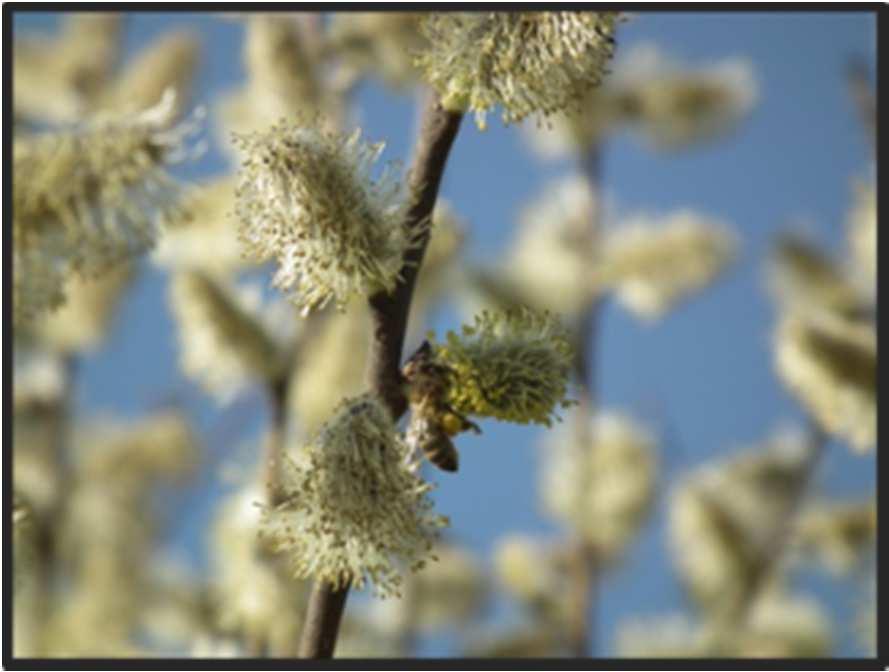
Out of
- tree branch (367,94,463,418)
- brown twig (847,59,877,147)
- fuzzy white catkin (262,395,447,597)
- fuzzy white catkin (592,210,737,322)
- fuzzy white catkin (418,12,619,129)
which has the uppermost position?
fuzzy white catkin (592,210,737,322)

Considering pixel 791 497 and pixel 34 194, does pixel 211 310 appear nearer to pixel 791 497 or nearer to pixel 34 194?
pixel 34 194

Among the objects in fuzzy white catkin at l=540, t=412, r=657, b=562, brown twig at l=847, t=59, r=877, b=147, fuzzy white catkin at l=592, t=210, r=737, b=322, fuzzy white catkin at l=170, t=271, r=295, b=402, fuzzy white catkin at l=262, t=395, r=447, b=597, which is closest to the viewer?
fuzzy white catkin at l=262, t=395, r=447, b=597

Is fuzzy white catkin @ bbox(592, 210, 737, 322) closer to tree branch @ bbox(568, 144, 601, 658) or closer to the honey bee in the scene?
tree branch @ bbox(568, 144, 601, 658)

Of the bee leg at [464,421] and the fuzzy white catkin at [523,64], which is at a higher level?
the fuzzy white catkin at [523,64]

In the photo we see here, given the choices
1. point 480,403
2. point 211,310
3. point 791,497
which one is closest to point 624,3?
point 480,403

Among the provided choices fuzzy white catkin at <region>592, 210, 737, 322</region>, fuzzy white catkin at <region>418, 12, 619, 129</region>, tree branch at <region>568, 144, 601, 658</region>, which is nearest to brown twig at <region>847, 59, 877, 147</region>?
tree branch at <region>568, 144, 601, 658</region>

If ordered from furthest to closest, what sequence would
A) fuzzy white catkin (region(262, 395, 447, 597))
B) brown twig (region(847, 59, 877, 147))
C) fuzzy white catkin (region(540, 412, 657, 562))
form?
fuzzy white catkin (region(540, 412, 657, 562))
brown twig (region(847, 59, 877, 147))
fuzzy white catkin (region(262, 395, 447, 597))

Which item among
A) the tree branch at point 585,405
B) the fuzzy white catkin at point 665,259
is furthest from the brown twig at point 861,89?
the fuzzy white catkin at point 665,259

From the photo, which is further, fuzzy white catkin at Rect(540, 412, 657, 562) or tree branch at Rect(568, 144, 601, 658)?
fuzzy white catkin at Rect(540, 412, 657, 562)

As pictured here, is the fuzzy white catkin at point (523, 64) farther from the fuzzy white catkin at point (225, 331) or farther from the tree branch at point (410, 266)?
the fuzzy white catkin at point (225, 331)
